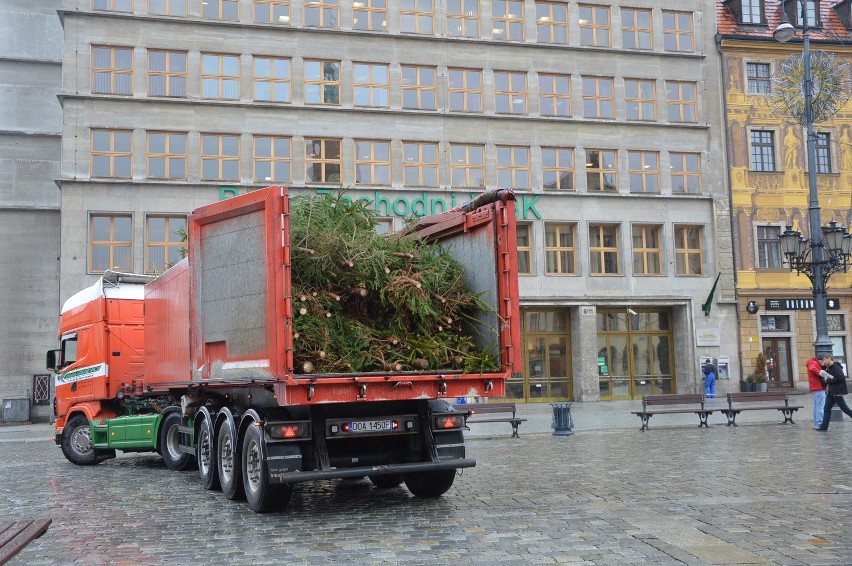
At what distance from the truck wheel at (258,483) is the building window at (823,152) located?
3405cm

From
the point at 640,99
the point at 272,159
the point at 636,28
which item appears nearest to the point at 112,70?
the point at 272,159

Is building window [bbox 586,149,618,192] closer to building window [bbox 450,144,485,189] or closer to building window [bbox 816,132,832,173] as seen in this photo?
building window [bbox 450,144,485,189]

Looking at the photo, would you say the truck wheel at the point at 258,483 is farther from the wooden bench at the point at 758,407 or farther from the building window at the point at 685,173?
the building window at the point at 685,173

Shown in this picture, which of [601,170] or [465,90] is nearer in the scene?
[465,90]

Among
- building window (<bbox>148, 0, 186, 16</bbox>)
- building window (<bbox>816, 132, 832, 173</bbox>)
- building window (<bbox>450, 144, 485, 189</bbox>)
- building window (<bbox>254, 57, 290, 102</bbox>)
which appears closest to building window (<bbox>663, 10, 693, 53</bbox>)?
building window (<bbox>816, 132, 832, 173</bbox>)

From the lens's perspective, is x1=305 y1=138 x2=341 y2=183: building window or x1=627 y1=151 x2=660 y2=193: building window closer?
x1=305 y1=138 x2=341 y2=183: building window

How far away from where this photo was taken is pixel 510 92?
3572cm

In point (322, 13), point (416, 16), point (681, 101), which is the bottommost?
point (681, 101)

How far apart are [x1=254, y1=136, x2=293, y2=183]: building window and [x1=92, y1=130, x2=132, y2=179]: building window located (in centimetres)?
445

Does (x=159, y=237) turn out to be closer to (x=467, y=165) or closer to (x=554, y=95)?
(x=467, y=165)

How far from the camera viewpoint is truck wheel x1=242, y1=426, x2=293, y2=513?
30.7ft

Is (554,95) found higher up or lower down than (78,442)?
higher up

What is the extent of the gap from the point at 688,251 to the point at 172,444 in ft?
88.1

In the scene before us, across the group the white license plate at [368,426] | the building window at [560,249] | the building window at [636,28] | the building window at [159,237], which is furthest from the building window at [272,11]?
the white license plate at [368,426]
